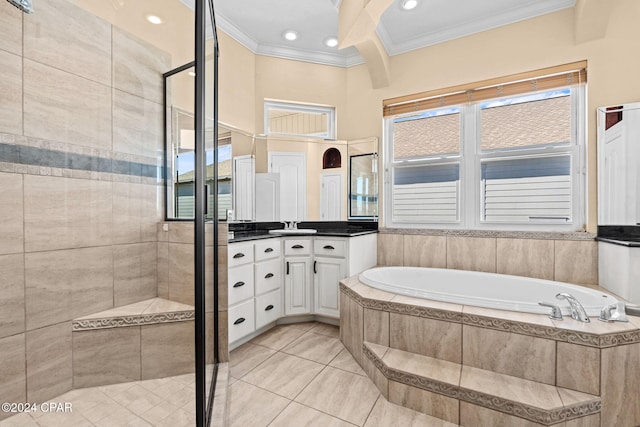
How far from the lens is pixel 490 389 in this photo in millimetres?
1505

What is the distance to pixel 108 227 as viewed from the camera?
1.63 m

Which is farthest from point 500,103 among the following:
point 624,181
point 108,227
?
point 108,227

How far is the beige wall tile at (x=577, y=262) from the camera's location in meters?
2.36

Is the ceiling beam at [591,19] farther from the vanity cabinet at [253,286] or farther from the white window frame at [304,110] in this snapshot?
the vanity cabinet at [253,286]

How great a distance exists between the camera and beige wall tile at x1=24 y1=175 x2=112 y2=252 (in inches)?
52.7

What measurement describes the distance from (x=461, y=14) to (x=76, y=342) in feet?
12.1

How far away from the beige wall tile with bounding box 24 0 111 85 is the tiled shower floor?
5.08 feet

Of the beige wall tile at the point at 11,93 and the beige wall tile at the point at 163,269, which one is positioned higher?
the beige wall tile at the point at 11,93

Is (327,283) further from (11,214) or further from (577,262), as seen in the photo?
(11,214)

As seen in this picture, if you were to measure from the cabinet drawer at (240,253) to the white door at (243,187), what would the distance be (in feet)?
2.21

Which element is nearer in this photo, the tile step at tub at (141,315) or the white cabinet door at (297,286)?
the tile step at tub at (141,315)

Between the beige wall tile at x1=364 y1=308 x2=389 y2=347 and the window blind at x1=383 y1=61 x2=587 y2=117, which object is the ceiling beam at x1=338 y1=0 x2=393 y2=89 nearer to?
the window blind at x1=383 y1=61 x2=587 y2=117

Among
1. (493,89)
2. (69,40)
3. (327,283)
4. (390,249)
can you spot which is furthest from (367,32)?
(327,283)

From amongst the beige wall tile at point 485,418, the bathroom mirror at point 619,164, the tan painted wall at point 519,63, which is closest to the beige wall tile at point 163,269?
the beige wall tile at point 485,418
